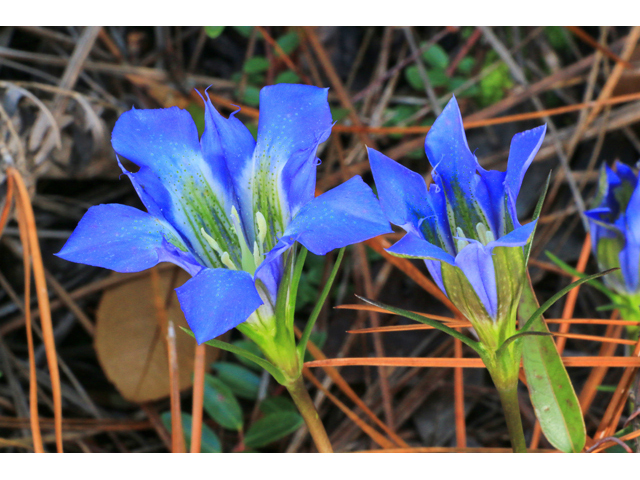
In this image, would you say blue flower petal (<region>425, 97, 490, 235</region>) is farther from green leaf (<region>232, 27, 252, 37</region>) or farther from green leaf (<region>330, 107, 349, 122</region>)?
green leaf (<region>232, 27, 252, 37</region>)

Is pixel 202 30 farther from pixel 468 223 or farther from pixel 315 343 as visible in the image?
pixel 468 223

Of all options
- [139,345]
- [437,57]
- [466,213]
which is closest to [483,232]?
[466,213]

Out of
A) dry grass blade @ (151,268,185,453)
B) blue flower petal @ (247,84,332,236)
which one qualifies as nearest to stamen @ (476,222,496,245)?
blue flower petal @ (247,84,332,236)

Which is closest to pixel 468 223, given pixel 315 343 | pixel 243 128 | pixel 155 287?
pixel 243 128

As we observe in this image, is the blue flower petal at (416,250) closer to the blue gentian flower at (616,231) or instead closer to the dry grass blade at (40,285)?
the blue gentian flower at (616,231)

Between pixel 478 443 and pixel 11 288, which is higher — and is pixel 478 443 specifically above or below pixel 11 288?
below

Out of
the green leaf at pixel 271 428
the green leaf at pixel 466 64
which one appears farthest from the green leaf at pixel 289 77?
the green leaf at pixel 271 428
